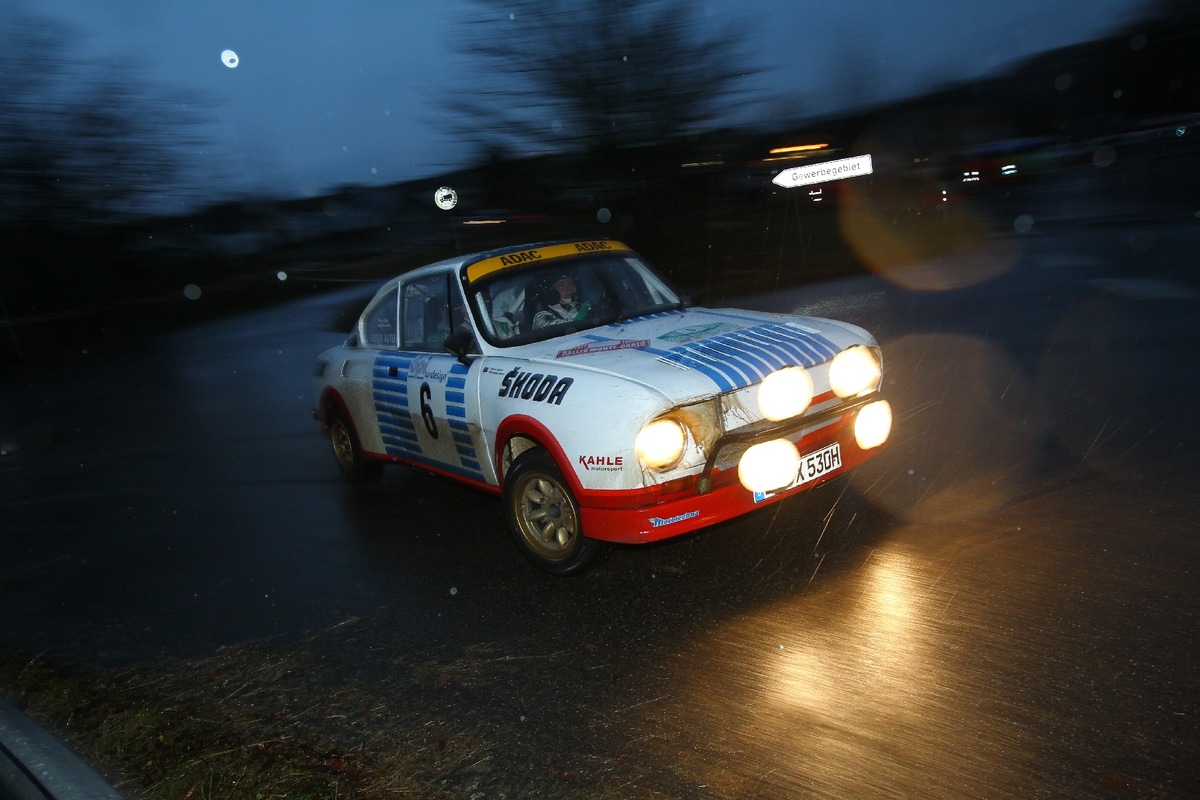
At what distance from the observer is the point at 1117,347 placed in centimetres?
864

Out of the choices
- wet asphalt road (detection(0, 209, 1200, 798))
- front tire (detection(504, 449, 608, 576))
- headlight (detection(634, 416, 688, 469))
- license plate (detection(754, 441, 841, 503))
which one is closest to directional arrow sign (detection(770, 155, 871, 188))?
wet asphalt road (detection(0, 209, 1200, 798))

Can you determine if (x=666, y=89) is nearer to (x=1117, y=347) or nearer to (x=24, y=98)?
(x=1117, y=347)

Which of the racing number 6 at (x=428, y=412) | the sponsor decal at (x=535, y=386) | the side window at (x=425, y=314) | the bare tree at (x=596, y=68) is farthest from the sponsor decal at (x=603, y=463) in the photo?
the bare tree at (x=596, y=68)

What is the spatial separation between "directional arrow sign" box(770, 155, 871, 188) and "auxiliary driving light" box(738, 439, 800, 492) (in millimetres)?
14622

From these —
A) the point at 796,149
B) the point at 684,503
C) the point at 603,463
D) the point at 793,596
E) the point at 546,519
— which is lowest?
the point at 793,596

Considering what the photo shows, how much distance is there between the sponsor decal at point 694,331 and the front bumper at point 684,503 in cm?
78

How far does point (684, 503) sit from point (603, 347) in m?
1.10

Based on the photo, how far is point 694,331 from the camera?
17.9ft

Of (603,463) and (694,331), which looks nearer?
(603,463)

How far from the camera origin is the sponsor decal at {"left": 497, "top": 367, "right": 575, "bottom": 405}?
4914 mm

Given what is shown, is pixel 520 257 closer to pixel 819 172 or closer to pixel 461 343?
pixel 461 343

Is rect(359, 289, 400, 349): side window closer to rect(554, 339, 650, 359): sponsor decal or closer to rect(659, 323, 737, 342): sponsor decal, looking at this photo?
rect(554, 339, 650, 359): sponsor decal

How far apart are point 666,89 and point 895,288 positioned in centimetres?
521

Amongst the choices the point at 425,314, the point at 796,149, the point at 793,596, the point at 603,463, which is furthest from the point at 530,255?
the point at 796,149
